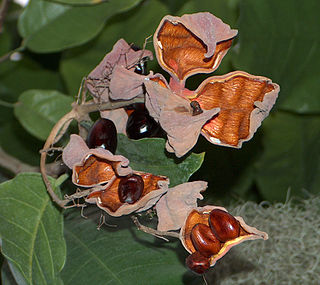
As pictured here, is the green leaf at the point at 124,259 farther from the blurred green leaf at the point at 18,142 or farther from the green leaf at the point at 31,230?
the blurred green leaf at the point at 18,142

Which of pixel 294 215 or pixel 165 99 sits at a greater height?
pixel 165 99

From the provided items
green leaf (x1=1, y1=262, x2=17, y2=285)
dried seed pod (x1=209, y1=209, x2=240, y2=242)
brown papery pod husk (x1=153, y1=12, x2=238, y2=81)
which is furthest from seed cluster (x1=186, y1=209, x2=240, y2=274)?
green leaf (x1=1, y1=262, x2=17, y2=285)

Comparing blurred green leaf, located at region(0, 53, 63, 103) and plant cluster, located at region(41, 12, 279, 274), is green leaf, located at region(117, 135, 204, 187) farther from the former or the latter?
blurred green leaf, located at region(0, 53, 63, 103)

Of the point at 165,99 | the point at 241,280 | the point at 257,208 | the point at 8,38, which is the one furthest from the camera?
the point at 8,38

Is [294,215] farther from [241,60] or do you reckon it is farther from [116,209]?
[116,209]

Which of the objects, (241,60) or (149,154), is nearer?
(149,154)

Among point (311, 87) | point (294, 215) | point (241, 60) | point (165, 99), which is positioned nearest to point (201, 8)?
point (241, 60)

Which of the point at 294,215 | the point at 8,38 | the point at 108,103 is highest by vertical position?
the point at 108,103
